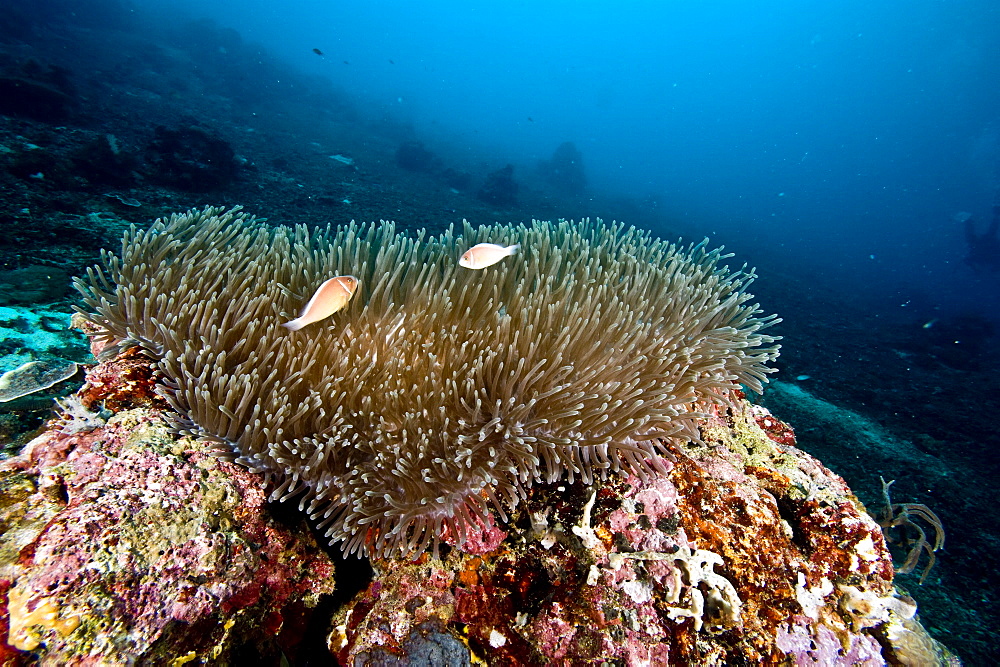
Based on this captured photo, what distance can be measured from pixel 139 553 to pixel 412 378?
1307 mm

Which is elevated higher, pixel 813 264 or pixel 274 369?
pixel 813 264

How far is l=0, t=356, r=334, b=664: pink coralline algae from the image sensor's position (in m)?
1.50

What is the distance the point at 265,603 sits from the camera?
198 cm

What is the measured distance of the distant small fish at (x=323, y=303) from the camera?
7.32 ft

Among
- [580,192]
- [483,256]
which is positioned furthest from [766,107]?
[483,256]

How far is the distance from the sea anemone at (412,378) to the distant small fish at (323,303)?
165 millimetres

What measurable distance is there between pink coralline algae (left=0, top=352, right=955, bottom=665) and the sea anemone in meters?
0.18

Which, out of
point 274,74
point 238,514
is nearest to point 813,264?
point 238,514

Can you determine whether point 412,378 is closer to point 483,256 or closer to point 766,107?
point 483,256

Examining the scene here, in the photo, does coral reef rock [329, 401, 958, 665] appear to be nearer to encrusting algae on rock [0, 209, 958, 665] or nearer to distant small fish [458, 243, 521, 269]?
encrusting algae on rock [0, 209, 958, 665]

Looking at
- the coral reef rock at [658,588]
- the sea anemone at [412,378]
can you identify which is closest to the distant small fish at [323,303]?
the sea anemone at [412,378]

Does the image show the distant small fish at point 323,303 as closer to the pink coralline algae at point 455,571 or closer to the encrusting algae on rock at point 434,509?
the encrusting algae on rock at point 434,509

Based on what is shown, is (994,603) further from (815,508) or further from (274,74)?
(274,74)

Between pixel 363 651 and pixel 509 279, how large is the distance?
2327 mm
